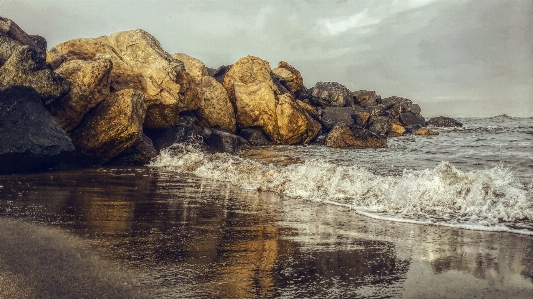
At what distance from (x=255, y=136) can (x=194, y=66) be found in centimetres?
429

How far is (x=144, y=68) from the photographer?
448 inches

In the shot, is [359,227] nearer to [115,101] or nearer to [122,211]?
[122,211]

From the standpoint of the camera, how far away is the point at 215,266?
2.68 meters

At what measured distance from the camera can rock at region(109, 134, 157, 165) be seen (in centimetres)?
937

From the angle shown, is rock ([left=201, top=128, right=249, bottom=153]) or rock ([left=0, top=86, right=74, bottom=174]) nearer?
rock ([left=0, top=86, right=74, bottom=174])

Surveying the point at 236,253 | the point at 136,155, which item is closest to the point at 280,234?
the point at 236,253

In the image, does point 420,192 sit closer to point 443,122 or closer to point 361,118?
point 361,118

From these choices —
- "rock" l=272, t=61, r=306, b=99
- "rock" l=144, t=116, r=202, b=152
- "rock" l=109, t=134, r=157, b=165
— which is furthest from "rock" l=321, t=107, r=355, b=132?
"rock" l=109, t=134, r=157, b=165

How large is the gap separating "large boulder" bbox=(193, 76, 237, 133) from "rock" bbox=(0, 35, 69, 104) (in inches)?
242

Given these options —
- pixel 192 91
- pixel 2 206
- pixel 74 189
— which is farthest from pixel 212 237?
pixel 192 91

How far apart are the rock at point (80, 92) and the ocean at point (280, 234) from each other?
182 centimetres

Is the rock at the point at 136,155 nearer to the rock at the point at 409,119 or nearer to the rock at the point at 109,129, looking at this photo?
the rock at the point at 109,129

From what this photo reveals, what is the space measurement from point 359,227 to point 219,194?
2517 millimetres

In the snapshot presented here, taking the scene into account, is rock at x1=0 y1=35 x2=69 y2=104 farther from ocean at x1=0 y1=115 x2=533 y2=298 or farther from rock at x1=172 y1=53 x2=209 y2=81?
rock at x1=172 y1=53 x2=209 y2=81
